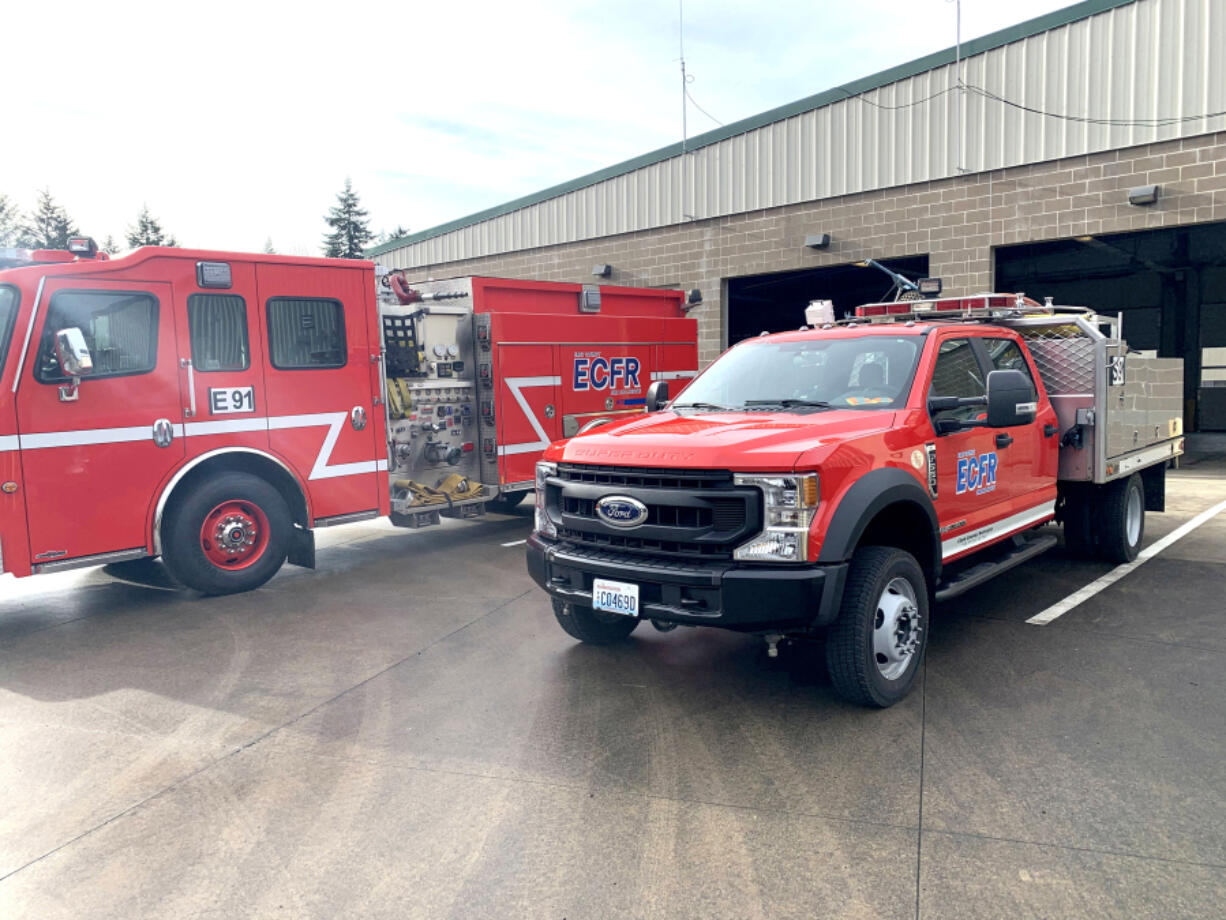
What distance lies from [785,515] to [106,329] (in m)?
5.25

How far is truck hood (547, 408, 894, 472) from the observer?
4.22 metres

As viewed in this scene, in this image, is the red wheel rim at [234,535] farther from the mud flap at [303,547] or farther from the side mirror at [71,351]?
the side mirror at [71,351]

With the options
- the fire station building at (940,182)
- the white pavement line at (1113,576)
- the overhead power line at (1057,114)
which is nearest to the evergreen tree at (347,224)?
the fire station building at (940,182)

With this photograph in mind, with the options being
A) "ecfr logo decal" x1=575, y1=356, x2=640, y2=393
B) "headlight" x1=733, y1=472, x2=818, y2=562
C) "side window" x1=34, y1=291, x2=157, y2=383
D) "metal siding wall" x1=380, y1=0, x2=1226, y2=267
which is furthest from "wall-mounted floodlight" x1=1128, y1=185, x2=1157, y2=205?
"side window" x1=34, y1=291, x2=157, y2=383

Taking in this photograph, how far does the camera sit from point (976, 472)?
17.9 ft

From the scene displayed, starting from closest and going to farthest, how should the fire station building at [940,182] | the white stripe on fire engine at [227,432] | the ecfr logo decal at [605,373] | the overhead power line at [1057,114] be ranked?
1. the white stripe on fire engine at [227,432]
2. the ecfr logo decal at [605,373]
3. the overhead power line at [1057,114]
4. the fire station building at [940,182]

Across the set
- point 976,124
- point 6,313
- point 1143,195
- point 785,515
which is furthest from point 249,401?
point 1143,195

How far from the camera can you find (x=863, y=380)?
5266 mm

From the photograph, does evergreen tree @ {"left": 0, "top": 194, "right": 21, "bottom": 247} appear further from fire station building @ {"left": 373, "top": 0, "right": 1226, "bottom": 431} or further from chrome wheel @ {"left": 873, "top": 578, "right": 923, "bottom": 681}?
chrome wheel @ {"left": 873, "top": 578, "right": 923, "bottom": 681}

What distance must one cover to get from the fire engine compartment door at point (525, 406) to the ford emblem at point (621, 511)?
15.3 feet

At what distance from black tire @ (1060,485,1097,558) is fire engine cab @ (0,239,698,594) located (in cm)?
506

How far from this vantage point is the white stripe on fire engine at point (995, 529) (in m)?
5.25

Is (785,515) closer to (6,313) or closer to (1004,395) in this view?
(1004,395)

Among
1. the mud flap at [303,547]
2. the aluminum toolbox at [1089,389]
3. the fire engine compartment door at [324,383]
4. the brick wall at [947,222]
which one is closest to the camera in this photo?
the aluminum toolbox at [1089,389]
